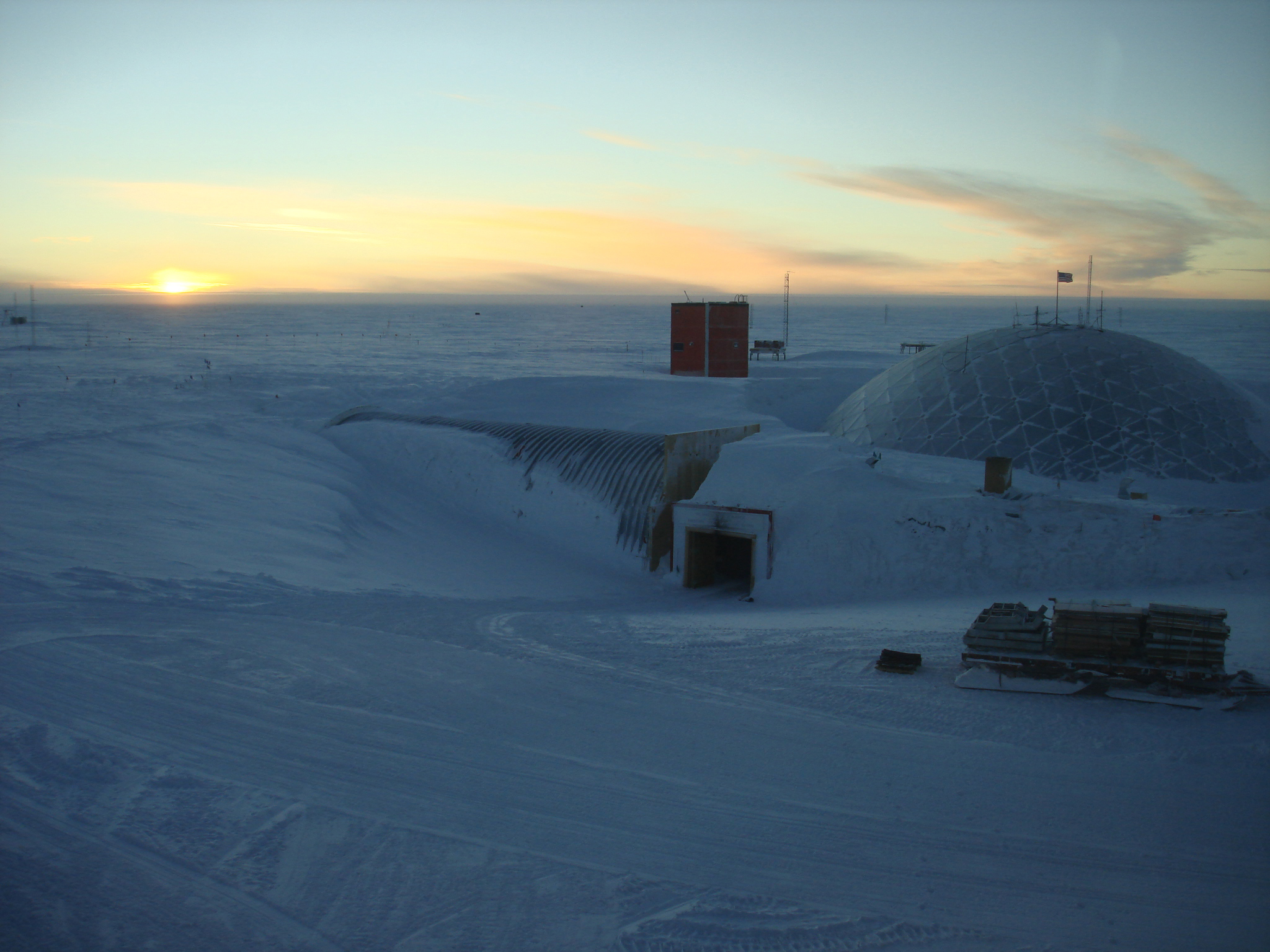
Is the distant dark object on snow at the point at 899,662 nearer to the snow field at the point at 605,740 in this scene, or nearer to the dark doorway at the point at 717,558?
the snow field at the point at 605,740

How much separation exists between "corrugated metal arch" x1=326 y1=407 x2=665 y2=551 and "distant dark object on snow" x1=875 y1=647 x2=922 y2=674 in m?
9.27

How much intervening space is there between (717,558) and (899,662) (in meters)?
9.39

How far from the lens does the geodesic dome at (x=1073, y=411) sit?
73.8 feet

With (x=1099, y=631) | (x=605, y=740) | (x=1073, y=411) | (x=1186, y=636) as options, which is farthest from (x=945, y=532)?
(x=605, y=740)

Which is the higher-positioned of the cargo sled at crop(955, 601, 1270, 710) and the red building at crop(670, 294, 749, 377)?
the red building at crop(670, 294, 749, 377)

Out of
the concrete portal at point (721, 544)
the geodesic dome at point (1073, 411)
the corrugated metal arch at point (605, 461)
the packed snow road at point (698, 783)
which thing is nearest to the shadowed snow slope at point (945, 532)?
the concrete portal at point (721, 544)

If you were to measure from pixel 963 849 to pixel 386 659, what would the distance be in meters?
6.53

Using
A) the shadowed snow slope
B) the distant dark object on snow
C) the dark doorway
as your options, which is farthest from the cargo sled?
the dark doorway

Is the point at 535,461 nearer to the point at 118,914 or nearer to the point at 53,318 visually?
the point at 118,914

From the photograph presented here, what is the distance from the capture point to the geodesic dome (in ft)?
73.8

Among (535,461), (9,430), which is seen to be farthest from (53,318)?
(535,461)

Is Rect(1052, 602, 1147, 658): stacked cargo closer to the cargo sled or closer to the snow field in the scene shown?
the cargo sled

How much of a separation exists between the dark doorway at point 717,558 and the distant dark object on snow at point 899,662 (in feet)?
22.2

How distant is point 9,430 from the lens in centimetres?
3078
